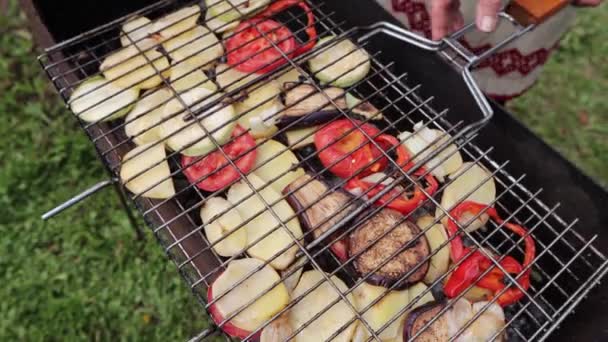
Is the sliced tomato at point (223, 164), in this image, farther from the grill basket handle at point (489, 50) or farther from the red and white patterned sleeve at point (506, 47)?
the red and white patterned sleeve at point (506, 47)

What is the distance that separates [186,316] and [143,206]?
116cm

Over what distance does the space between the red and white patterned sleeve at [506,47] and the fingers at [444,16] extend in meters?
0.19

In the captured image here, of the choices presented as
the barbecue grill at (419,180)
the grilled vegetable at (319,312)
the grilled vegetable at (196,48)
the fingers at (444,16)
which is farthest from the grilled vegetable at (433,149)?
the grilled vegetable at (196,48)

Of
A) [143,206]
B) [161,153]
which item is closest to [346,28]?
[161,153]

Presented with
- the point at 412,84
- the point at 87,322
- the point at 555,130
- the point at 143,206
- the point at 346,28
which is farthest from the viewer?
the point at 555,130

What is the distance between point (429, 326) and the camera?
4.89ft

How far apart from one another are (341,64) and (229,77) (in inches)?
15.9

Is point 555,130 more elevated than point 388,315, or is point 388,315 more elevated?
point 388,315

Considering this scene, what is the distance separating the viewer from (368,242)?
1.57 meters

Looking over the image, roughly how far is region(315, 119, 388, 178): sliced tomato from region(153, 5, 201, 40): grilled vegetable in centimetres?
68

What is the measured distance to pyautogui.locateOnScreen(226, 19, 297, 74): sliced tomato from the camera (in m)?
1.93

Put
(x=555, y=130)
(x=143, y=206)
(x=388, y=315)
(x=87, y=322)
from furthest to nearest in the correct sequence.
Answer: (x=555, y=130)
(x=87, y=322)
(x=143, y=206)
(x=388, y=315)

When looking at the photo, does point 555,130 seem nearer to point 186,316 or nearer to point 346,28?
point 346,28

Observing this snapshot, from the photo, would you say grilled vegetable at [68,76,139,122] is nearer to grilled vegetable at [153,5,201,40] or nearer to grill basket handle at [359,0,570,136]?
grilled vegetable at [153,5,201,40]
